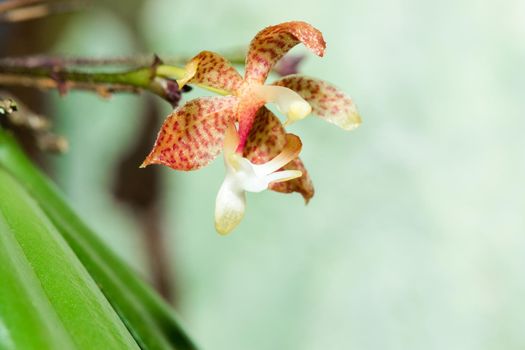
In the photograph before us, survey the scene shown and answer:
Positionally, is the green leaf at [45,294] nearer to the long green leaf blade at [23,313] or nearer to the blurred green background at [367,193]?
the long green leaf blade at [23,313]

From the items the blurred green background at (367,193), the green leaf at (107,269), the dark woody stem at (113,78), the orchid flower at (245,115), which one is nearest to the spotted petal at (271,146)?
the orchid flower at (245,115)

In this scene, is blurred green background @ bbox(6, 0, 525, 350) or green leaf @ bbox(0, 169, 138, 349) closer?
green leaf @ bbox(0, 169, 138, 349)

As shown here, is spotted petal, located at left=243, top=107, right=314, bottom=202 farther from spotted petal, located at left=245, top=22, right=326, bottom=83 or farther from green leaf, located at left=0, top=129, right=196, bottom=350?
green leaf, located at left=0, top=129, right=196, bottom=350

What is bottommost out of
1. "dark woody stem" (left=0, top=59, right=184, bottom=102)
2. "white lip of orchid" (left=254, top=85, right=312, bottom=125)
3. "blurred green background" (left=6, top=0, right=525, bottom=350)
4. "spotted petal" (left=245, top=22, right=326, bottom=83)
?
"blurred green background" (left=6, top=0, right=525, bottom=350)

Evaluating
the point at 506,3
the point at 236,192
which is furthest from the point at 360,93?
the point at 236,192

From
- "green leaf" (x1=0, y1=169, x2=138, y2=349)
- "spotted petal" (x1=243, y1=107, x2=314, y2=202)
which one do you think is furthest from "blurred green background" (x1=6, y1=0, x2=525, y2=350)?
"green leaf" (x1=0, y1=169, x2=138, y2=349)

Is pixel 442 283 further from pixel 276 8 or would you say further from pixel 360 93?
pixel 276 8
